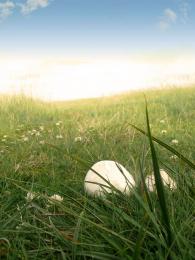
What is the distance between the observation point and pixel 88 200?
2.42 metres

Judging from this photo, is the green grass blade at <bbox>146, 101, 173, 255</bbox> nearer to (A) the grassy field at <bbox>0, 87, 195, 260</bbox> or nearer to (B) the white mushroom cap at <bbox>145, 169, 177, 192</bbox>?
(A) the grassy field at <bbox>0, 87, 195, 260</bbox>

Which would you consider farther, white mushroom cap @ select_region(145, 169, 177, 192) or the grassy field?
white mushroom cap @ select_region(145, 169, 177, 192)

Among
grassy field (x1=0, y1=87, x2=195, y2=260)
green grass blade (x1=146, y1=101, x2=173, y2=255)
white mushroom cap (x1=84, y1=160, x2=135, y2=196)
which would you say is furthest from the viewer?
white mushroom cap (x1=84, y1=160, x2=135, y2=196)

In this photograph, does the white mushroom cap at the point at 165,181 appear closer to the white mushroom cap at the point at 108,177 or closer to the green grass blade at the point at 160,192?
the white mushroom cap at the point at 108,177

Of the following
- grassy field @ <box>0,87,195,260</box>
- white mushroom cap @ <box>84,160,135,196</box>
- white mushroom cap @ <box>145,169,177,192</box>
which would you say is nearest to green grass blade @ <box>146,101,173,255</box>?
grassy field @ <box>0,87,195,260</box>

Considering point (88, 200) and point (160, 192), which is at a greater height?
point (160, 192)

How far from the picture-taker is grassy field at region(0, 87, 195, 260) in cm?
215

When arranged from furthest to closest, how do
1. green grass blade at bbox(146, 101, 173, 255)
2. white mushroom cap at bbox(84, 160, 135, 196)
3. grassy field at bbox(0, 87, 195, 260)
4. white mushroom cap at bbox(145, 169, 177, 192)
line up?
white mushroom cap at bbox(84, 160, 135, 196)
white mushroom cap at bbox(145, 169, 177, 192)
grassy field at bbox(0, 87, 195, 260)
green grass blade at bbox(146, 101, 173, 255)

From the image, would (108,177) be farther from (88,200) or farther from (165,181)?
(88,200)

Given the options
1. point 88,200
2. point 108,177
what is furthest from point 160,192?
point 108,177

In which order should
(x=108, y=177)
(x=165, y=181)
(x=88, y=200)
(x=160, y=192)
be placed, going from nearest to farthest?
1. (x=160, y=192)
2. (x=88, y=200)
3. (x=165, y=181)
4. (x=108, y=177)

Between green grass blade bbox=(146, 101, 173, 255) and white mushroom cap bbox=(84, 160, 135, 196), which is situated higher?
green grass blade bbox=(146, 101, 173, 255)

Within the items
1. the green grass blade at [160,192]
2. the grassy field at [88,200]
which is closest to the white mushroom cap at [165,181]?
the grassy field at [88,200]

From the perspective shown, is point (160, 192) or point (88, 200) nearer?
point (160, 192)
